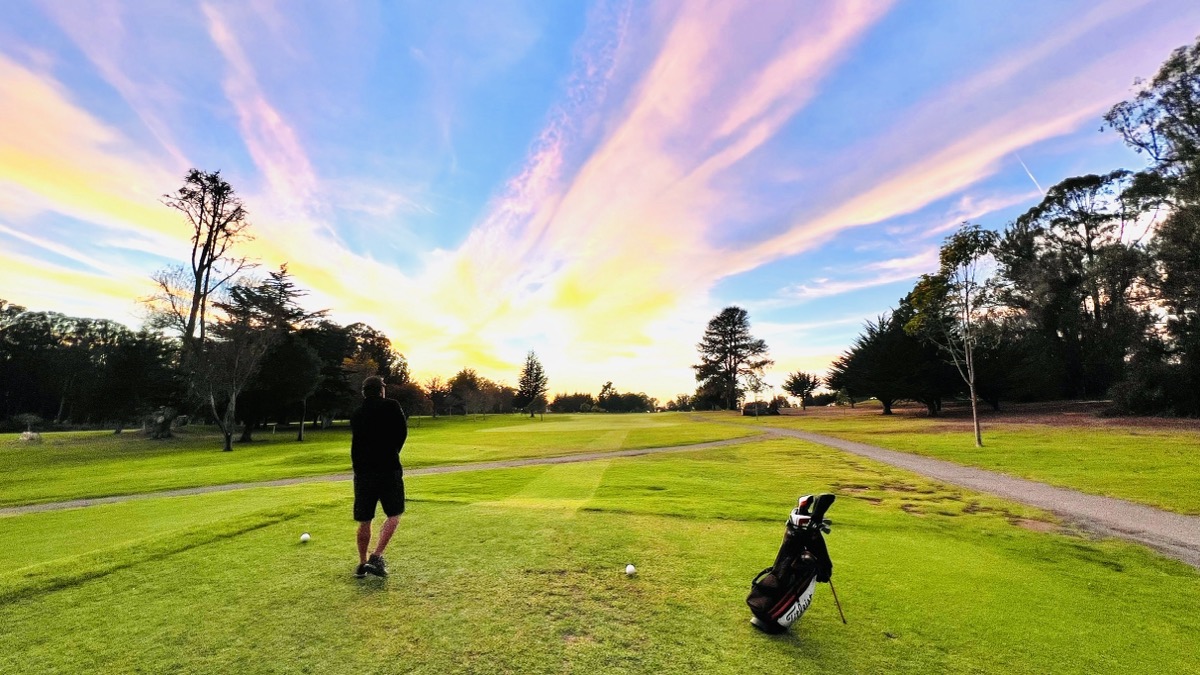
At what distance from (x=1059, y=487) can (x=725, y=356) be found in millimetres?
68590

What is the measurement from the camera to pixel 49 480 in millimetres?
16328

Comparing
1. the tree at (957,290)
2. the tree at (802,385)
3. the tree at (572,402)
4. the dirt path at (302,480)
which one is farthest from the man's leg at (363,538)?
the tree at (572,402)

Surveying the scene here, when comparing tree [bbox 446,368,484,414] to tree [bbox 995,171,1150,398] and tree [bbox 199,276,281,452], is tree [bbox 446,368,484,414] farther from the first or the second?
tree [bbox 995,171,1150,398]

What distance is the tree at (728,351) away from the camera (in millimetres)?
77938

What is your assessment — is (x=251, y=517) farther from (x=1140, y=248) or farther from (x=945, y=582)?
(x=1140, y=248)

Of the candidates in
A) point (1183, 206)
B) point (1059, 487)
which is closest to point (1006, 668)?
point (1059, 487)

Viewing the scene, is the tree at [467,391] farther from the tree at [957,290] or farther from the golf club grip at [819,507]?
the golf club grip at [819,507]

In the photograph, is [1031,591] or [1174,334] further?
[1174,334]

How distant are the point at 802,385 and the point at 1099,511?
64.4m

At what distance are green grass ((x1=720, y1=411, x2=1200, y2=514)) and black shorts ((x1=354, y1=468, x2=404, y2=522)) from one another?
14687mm

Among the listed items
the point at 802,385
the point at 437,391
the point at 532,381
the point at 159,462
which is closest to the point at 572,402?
the point at 532,381

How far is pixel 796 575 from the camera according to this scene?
4.39 meters

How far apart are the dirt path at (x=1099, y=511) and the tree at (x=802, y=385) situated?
57668 mm

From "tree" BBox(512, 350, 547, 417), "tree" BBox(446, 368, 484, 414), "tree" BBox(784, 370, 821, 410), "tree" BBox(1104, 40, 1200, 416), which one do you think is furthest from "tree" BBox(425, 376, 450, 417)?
"tree" BBox(1104, 40, 1200, 416)
